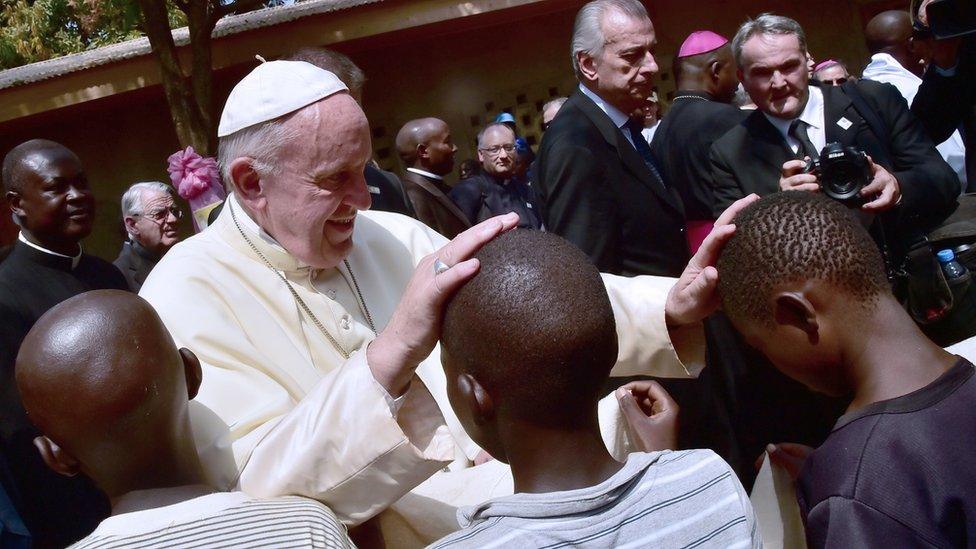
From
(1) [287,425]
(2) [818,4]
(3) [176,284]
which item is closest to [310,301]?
(3) [176,284]

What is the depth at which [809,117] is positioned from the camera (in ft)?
14.8

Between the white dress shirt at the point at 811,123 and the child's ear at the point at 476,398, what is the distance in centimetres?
300

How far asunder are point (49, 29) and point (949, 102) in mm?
16910

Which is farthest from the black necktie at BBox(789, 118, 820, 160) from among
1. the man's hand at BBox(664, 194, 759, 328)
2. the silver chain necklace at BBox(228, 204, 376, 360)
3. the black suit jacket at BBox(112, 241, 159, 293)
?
the black suit jacket at BBox(112, 241, 159, 293)

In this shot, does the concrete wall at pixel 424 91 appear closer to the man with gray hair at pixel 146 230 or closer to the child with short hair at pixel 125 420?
the man with gray hair at pixel 146 230

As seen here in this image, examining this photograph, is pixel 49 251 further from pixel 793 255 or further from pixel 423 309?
pixel 793 255

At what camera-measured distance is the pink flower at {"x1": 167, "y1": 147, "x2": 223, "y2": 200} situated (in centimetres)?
613

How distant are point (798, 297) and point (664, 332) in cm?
53

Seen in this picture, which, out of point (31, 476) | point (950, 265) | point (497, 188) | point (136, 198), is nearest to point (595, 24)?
point (950, 265)

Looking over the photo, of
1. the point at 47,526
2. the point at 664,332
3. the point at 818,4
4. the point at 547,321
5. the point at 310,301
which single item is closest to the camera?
the point at 547,321

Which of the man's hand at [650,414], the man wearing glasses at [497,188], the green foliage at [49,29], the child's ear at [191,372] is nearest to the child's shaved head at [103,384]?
the child's ear at [191,372]

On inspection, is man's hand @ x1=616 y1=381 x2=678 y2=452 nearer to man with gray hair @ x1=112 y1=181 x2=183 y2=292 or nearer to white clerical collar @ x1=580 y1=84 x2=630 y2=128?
white clerical collar @ x1=580 y1=84 x2=630 y2=128

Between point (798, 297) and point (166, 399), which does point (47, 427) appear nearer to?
point (166, 399)

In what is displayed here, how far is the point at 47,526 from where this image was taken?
416 centimetres
